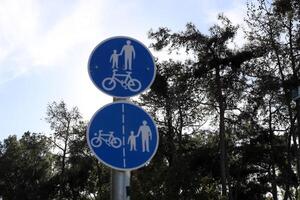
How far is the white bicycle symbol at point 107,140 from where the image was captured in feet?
11.2

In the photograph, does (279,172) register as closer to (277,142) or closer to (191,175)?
(277,142)

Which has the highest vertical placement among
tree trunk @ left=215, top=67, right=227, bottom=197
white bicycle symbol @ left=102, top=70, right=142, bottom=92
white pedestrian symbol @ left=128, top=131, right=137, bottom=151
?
tree trunk @ left=215, top=67, right=227, bottom=197

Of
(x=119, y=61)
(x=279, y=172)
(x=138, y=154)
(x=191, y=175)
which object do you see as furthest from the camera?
(x=279, y=172)

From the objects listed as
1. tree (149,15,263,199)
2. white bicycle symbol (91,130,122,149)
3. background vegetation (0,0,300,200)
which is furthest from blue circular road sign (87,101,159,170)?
tree (149,15,263,199)

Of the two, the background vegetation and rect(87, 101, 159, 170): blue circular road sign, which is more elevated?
the background vegetation

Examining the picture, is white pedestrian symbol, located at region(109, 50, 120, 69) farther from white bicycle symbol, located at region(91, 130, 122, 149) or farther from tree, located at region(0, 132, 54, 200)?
tree, located at region(0, 132, 54, 200)

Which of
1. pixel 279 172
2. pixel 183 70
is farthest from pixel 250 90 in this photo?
pixel 279 172

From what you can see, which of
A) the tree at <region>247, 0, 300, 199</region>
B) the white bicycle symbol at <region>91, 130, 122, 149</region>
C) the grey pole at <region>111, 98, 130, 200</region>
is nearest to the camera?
the grey pole at <region>111, 98, 130, 200</region>

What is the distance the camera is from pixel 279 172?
1594 inches

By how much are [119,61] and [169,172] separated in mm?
23388

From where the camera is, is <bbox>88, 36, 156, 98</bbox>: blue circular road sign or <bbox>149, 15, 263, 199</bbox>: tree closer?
<bbox>88, 36, 156, 98</bbox>: blue circular road sign

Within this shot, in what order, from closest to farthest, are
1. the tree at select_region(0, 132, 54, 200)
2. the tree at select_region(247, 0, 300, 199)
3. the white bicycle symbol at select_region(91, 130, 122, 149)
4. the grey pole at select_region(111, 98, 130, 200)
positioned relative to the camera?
the grey pole at select_region(111, 98, 130, 200), the white bicycle symbol at select_region(91, 130, 122, 149), the tree at select_region(247, 0, 300, 199), the tree at select_region(0, 132, 54, 200)

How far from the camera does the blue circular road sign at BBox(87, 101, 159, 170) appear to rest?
341 cm

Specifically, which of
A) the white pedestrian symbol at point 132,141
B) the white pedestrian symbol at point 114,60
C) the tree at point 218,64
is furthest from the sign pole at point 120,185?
the tree at point 218,64
